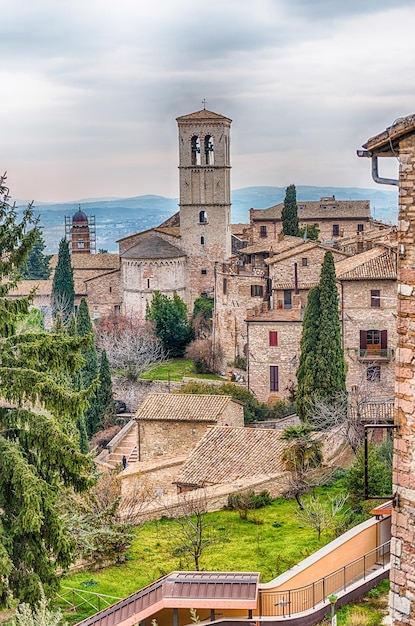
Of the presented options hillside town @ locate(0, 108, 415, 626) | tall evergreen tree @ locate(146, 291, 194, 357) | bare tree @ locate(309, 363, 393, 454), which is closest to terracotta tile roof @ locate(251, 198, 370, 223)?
hillside town @ locate(0, 108, 415, 626)

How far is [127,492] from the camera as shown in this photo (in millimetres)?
26891

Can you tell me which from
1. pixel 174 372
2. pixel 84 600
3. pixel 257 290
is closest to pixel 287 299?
pixel 257 290

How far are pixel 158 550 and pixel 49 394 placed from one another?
8.06 m

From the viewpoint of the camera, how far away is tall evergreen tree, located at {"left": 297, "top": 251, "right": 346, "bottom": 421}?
33.2 metres

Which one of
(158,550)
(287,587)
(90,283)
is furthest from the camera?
(90,283)

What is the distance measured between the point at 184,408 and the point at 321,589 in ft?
55.5

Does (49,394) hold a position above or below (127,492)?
above

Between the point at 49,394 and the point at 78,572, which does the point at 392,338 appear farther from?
the point at 49,394

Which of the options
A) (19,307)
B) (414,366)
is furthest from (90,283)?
(414,366)

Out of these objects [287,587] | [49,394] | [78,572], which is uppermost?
[49,394]

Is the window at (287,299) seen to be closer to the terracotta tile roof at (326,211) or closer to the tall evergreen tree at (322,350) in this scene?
the tall evergreen tree at (322,350)

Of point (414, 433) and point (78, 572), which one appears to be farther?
point (78, 572)

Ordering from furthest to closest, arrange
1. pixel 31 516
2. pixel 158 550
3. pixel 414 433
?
1. pixel 158 550
2. pixel 31 516
3. pixel 414 433

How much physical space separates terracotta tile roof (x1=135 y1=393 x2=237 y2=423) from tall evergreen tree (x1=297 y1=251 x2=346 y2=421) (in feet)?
9.24
